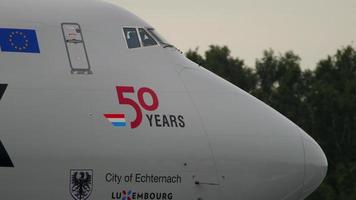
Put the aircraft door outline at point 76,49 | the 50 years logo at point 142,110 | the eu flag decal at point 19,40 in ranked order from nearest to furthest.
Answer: the eu flag decal at point 19,40 < the aircraft door outline at point 76,49 < the 50 years logo at point 142,110

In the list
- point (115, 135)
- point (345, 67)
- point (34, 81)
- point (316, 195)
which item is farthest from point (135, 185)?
point (345, 67)

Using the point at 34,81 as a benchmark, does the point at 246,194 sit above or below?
below

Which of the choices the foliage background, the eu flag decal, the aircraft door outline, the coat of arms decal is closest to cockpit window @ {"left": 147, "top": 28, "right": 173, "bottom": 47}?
the aircraft door outline

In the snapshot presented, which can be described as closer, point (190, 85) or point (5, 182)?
point (5, 182)

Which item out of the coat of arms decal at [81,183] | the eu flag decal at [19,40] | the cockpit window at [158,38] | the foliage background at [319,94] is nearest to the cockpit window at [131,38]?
the cockpit window at [158,38]

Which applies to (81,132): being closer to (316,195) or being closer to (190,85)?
(190,85)

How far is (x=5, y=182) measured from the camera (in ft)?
80.2

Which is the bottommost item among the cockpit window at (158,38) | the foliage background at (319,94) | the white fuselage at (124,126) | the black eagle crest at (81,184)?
the black eagle crest at (81,184)

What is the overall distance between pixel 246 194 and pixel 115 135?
112 inches

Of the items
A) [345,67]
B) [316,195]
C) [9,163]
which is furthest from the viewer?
[345,67]

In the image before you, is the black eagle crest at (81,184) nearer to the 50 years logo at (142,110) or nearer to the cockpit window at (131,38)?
the 50 years logo at (142,110)

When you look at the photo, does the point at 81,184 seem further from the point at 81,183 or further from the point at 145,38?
the point at 145,38

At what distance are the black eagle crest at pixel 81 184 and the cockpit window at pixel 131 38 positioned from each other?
2.69 m

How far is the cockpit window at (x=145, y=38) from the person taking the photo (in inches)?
1057
